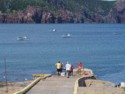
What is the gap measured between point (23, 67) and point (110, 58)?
27589mm

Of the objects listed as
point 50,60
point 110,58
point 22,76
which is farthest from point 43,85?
point 110,58

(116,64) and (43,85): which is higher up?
(43,85)

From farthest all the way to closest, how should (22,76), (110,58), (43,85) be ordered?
1. (110,58)
2. (22,76)
3. (43,85)

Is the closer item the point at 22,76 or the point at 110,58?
the point at 22,76

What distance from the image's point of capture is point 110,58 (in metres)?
106

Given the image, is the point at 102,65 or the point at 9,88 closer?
the point at 9,88

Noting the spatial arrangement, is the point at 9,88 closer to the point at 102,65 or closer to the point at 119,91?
the point at 119,91

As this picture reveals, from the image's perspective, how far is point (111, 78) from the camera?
234 feet

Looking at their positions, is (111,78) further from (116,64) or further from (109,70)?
(116,64)

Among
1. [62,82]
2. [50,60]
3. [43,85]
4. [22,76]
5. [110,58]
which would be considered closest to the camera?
[43,85]

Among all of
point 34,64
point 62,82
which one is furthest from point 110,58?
point 62,82

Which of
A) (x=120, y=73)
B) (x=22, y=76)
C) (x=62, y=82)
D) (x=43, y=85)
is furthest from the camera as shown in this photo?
(x=120, y=73)

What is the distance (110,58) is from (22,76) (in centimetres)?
4028

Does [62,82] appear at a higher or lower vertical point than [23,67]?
higher
